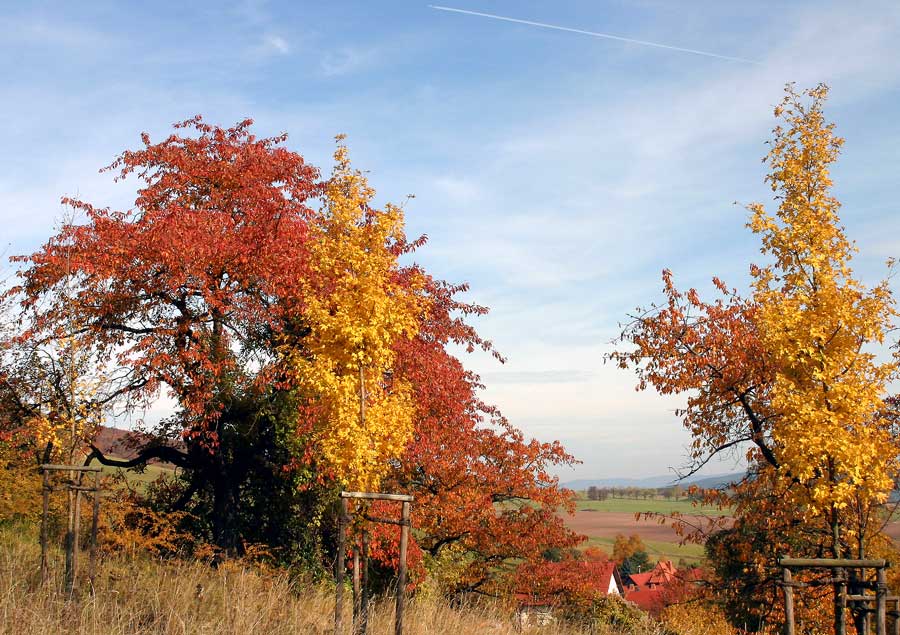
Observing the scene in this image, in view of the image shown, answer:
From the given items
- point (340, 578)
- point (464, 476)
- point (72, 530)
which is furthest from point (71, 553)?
point (464, 476)

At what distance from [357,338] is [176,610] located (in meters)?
4.30

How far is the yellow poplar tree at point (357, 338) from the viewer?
1095 centimetres

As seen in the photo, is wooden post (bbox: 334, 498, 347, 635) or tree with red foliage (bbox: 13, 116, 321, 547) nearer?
wooden post (bbox: 334, 498, 347, 635)

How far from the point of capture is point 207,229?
52.3 ft

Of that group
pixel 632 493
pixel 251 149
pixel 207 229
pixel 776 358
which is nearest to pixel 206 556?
pixel 207 229

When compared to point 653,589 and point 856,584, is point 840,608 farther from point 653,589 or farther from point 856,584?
point 653,589

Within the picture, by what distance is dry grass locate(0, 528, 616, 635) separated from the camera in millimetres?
7844

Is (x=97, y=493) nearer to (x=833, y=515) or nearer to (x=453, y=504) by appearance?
(x=453, y=504)

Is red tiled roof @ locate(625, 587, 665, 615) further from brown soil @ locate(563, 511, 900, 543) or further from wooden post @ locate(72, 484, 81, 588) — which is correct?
wooden post @ locate(72, 484, 81, 588)

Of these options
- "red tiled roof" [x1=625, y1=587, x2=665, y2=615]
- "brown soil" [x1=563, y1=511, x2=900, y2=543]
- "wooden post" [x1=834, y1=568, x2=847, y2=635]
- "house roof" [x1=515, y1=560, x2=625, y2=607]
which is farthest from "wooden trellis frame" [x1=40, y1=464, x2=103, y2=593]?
"brown soil" [x1=563, y1=511, x2=900, y2=543]

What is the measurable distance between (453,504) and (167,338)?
795cm

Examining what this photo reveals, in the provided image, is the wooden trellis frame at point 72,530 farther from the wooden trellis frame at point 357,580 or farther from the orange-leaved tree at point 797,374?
the orange-leaved tree at point 797,374

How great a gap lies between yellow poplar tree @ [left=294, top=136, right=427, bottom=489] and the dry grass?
2155 mm

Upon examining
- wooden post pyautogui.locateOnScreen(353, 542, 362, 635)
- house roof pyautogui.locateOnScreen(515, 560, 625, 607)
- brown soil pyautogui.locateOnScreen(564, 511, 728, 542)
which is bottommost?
brown soil pyautogui.locateOnScreen(564, 511, 728, 542)
